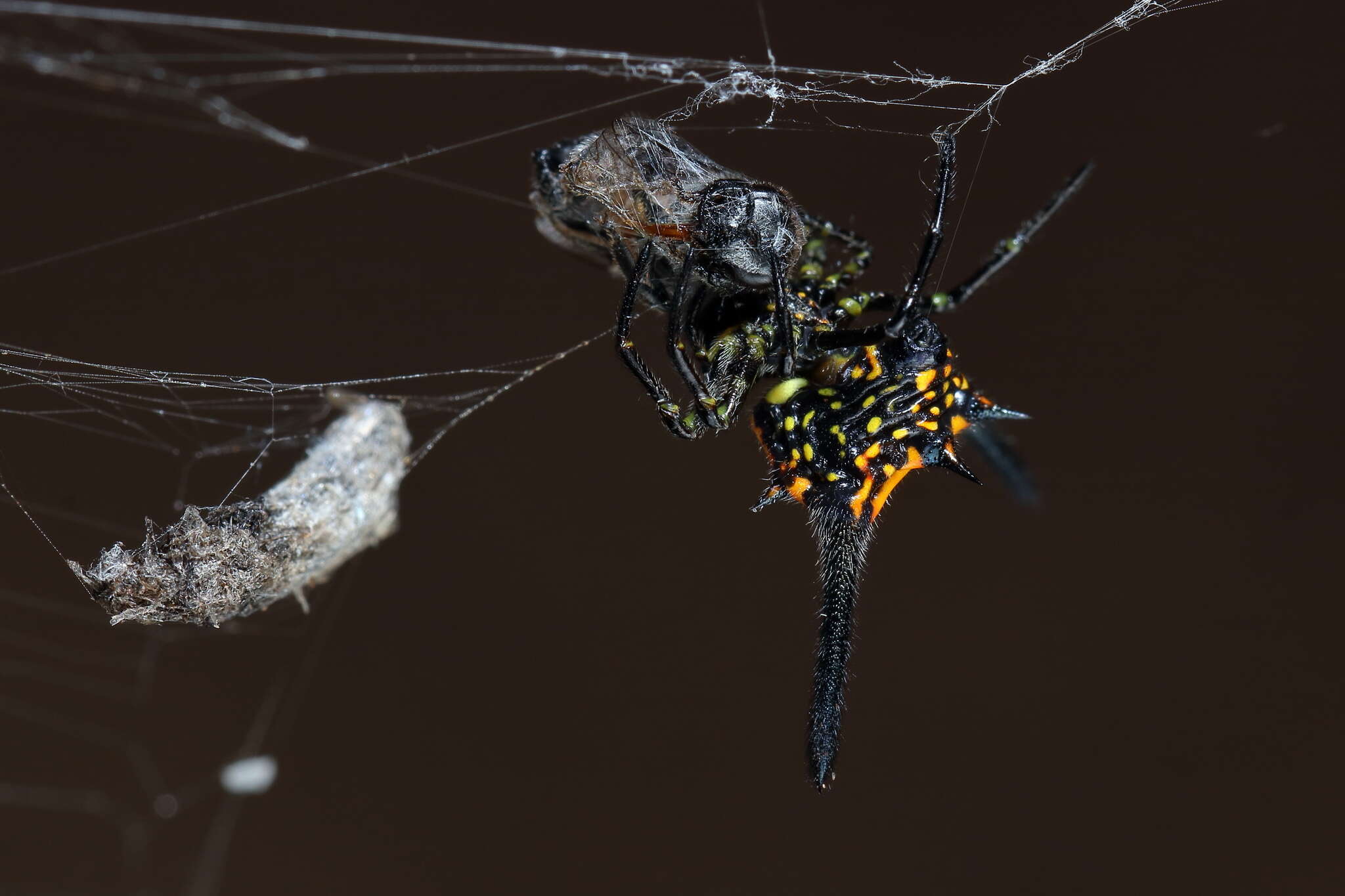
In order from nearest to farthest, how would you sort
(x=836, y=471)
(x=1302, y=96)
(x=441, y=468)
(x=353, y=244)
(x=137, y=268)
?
(x=836, y=471) → (x=137, y=268) → (x=353, y=244) → (x=1302, y=96) → (x=441, y=468)

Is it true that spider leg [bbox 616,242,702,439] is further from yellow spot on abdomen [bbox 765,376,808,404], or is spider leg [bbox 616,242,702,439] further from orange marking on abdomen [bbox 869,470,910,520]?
orange marking on abdomen [bbox 869,470,910,520]

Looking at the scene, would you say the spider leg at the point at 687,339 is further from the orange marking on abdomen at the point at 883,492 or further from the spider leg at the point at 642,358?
the orange marking on abdomen at the point at 883,492

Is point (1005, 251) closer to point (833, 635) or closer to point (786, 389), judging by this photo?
point (786, 389)

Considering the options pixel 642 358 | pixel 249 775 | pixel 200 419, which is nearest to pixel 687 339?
pixel 642 358

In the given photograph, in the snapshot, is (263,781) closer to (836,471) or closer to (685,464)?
(685,464)

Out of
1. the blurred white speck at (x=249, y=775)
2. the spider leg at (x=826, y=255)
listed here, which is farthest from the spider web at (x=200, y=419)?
the spider leg at (x=826, y=255)

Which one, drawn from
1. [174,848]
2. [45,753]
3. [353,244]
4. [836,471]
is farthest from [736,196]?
[174,848]
